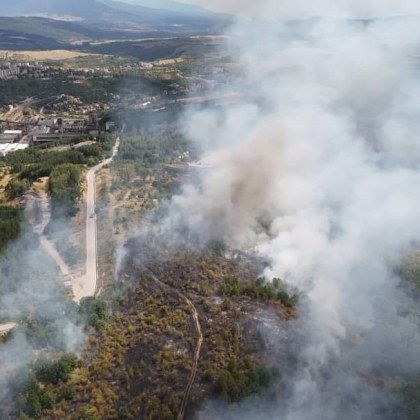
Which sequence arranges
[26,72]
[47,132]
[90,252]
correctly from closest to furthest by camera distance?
1. [90,252]
2. [47,132]
3. [26,72]

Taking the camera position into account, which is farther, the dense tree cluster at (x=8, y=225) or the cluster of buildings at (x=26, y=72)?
the cluster of buildings at (x=26, y=72)

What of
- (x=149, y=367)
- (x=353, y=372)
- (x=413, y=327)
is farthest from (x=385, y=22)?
(x=149, y=367)

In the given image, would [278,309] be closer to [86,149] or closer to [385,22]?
[385,22]

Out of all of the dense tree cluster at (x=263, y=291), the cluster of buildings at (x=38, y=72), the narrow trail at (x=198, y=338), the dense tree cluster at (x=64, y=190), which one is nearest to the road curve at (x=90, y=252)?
the dense tree cluster at (x=64, y=190)

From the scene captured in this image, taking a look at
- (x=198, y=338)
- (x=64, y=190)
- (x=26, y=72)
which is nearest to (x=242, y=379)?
(x=198, y=338)

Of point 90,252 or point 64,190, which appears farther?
point 64,190

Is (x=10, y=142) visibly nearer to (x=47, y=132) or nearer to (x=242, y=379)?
(x=47, y=132)

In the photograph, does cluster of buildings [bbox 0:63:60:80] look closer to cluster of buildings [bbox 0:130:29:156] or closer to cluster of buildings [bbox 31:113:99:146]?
cluster of buildings [bbox 31:113:99:146]

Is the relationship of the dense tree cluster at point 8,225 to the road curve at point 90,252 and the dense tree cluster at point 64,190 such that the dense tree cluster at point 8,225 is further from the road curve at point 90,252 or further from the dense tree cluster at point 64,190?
the road curve at point 90,252

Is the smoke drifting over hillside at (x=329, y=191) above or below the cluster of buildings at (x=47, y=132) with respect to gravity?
above
